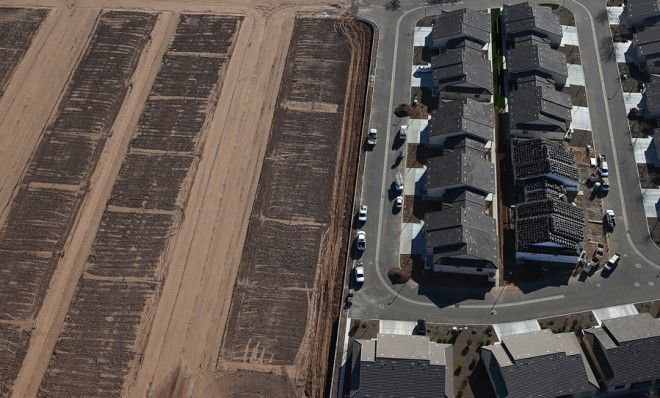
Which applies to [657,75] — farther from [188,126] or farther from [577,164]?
[188,126]

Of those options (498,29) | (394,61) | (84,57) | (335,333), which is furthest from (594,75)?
(84,57)

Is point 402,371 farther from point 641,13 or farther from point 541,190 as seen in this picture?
point 641,13

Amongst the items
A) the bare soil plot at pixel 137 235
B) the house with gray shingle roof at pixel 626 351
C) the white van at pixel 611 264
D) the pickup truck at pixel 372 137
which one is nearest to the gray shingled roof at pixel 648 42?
the white van at pixel 611 264

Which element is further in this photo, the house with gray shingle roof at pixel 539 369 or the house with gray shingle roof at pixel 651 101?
the house with gray shingle roof at pixel 651 101

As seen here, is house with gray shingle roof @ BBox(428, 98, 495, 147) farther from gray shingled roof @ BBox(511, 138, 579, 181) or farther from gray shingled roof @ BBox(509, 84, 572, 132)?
gray shingled roof @ BBox(511, 138, 579, 181)

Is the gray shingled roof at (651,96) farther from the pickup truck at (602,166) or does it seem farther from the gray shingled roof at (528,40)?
the gray shingled roof at (528,40)

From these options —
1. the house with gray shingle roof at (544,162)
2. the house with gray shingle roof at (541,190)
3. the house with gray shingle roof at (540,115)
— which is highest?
the house with gray shingle roof at (540,115)

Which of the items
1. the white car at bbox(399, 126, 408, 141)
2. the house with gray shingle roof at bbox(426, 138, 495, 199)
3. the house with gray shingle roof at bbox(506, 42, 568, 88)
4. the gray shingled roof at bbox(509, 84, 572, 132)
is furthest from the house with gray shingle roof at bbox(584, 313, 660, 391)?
the house with gray shingle roof at bbox(506, 42, 568, 88)
